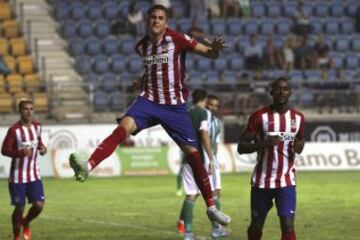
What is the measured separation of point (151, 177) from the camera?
30000 millimetres

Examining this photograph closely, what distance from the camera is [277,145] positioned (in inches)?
467

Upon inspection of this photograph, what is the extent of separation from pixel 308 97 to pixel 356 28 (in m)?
6.01

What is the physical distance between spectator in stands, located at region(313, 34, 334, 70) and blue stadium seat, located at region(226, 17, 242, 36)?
285cm

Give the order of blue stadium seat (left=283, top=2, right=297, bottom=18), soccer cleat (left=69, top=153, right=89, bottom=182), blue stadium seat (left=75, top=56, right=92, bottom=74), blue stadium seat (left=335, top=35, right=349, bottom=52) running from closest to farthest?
soccer cleat (left=69, top=153, right=89, bottom=182), blue stadium seat (left=75, top=56, right=92, bottom=74), blue stadium seat (left=335, top=35, right=349, bottom=52), blue stadium seat (left=283, top=2, right=297, bottom=18)

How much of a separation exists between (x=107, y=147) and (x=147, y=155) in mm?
19233

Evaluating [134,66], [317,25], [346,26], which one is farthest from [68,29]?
[346,26]

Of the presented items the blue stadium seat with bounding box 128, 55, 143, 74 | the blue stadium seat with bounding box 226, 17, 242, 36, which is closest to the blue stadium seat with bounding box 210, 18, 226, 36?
the blue stadium seat with bounding box 226, 17, 242, 36

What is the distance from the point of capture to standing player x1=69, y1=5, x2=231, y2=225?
11.6m

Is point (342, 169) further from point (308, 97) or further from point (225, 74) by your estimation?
point (225, 74)

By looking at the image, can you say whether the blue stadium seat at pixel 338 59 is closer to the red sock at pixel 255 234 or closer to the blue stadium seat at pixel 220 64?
the blue stadium seat at pixel 220 64

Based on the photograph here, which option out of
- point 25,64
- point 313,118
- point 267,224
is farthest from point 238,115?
point 267,224

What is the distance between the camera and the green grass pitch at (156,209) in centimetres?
1662

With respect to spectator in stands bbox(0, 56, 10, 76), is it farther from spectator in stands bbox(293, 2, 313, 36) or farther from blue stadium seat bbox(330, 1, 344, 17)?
blue stadium seat bbox(330, 1, 344, 17)

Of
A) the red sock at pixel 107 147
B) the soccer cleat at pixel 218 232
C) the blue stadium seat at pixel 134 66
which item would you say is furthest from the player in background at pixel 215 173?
the blue stadium seat at pixel 134 66
